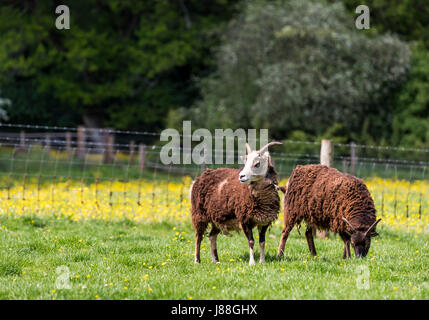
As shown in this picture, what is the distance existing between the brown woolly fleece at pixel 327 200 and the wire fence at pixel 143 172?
0.87m

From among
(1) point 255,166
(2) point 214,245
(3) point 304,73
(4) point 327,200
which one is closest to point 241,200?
(1) point 255,166

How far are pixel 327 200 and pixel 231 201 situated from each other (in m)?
1.52

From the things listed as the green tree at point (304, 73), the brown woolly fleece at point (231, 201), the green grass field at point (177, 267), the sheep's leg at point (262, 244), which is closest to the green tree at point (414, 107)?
the green tree at point (304, 73)

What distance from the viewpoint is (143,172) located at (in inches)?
820

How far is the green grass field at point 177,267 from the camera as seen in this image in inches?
251

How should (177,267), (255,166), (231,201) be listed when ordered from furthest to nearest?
1. (231,201)
2. (255,166)
3. (177,267)

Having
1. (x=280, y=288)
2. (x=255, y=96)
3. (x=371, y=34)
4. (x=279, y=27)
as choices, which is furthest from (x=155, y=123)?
(x=280, y=288)

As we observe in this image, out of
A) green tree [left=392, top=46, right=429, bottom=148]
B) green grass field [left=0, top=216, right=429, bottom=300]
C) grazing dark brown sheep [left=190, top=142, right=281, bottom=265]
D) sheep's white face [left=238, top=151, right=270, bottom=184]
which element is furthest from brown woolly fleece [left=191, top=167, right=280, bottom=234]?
green tree [left=392, top=46, right=429, bottom=148]

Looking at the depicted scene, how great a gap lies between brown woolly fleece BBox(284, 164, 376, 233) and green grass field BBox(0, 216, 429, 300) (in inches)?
22.6

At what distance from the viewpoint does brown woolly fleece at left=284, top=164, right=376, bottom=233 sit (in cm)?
836

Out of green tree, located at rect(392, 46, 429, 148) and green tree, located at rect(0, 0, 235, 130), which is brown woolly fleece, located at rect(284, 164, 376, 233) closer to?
green tree, located at rect(392, 46, 429, 148)

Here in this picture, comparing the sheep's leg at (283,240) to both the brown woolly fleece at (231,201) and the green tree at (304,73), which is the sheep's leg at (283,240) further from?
the green tree at (304,73)

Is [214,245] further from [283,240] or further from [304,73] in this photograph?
[304,73]
